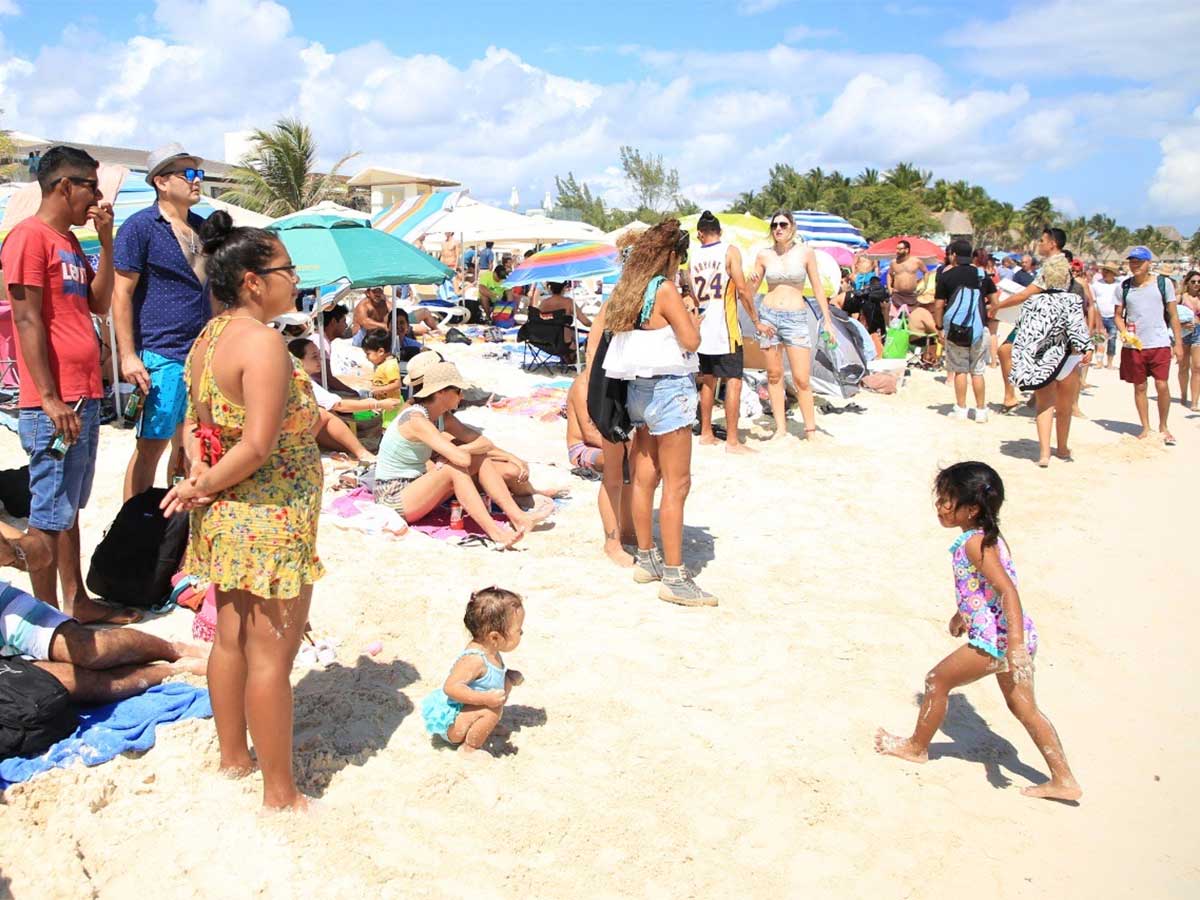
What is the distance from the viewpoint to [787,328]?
820 cm

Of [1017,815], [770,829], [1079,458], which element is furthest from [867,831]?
[1079,458]

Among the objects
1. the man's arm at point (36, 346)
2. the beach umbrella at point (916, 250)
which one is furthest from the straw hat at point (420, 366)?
the beach umbrella at point (916, 250)

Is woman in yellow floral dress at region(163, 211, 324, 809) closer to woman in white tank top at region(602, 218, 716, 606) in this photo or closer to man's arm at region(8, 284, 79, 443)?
man's arm at region(8, 284, 79, 443)

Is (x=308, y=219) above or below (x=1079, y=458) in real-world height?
above

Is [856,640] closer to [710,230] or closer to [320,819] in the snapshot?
[320,819]

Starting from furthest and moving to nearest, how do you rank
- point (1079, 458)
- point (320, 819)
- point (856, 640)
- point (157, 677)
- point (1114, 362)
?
point (1114, 362)
point (1079, 458)
point (856, 640)
point (157, 677)
point (320, 819)

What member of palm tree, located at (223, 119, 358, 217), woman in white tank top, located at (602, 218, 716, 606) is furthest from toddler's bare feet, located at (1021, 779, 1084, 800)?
palm tree, located at (223, 119, 358, 217)

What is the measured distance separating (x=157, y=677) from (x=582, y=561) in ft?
7.71

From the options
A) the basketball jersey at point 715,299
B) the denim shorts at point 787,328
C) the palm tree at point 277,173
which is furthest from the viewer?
the palm tree at point 277,173

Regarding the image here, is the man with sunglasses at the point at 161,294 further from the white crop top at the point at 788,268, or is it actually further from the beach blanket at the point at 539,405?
the white crop top at the point at 788,268

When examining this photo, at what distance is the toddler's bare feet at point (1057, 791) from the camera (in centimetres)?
332

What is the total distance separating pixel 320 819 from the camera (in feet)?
9.50

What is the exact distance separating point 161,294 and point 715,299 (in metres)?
4.25

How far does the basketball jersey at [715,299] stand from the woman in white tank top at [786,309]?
0.83 metres
